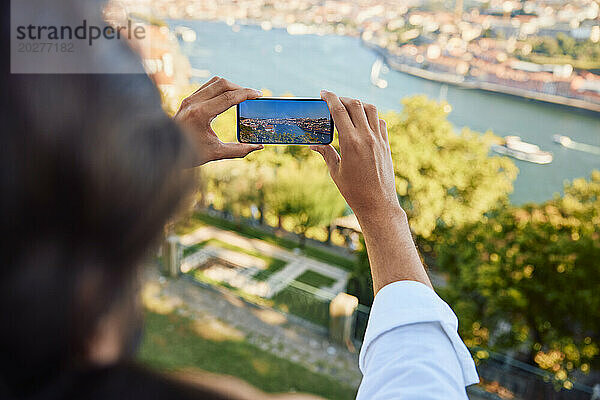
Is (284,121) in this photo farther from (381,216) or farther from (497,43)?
(497,43)

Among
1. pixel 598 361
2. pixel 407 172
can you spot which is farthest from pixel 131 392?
pixel 407 172

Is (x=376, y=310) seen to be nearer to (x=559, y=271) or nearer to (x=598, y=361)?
(x=559, y=271)

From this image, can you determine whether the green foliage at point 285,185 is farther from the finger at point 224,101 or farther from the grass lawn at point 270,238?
the finger at point 224,101

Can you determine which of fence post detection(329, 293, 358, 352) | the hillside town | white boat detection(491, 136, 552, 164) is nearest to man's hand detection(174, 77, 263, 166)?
fence post detection(329, 293, 358, 352)

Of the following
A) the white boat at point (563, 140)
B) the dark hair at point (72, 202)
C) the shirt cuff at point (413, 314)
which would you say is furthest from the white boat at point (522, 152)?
the dark hair at point (72, 202)

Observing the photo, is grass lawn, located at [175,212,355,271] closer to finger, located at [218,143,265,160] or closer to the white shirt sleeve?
finger, located at [218,143,265,160]

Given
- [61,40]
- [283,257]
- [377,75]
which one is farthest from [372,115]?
[283,257]

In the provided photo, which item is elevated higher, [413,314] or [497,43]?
[497,43]
